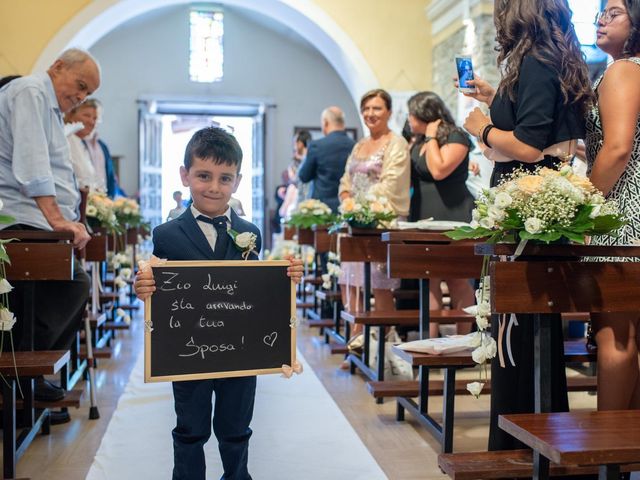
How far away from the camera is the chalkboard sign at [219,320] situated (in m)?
2.03

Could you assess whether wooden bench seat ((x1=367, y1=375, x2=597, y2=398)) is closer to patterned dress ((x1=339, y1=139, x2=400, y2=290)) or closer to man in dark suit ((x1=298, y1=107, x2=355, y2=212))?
patterned dress ((x1=339, y1=139, x2=400, y2=290))

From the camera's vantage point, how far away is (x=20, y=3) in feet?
Answer: 27.7

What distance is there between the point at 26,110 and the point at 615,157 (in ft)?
7.81

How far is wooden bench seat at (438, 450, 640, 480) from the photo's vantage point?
1966mm

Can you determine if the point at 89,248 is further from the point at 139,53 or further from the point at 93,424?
the point at 139,53

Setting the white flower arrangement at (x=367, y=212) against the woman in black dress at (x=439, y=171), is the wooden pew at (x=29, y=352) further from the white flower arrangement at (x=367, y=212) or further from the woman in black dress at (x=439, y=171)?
the woman in black dress at (x=439, y=171)

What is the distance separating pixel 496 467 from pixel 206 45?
14.4 m

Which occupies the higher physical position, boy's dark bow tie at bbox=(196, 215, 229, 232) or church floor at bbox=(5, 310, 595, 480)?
boy's dark bow tie at bbox=(196, 215, 229, 232)

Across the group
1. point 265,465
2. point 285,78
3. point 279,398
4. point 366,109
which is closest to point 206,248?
point 265,465

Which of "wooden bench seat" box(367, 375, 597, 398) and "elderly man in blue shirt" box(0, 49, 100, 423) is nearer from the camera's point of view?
"elderly man in blue shirt" box(0, 49, 100, 423)

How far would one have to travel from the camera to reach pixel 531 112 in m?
2.33

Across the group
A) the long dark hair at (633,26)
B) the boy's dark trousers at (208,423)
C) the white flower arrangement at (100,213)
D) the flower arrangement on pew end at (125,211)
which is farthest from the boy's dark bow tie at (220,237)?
the flower arrangement on pew end at (125,211)

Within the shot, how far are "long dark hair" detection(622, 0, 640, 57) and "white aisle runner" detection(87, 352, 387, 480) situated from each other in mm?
1796

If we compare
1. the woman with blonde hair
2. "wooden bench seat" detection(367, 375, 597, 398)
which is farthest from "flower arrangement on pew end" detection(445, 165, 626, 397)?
the woman with blonde hair
